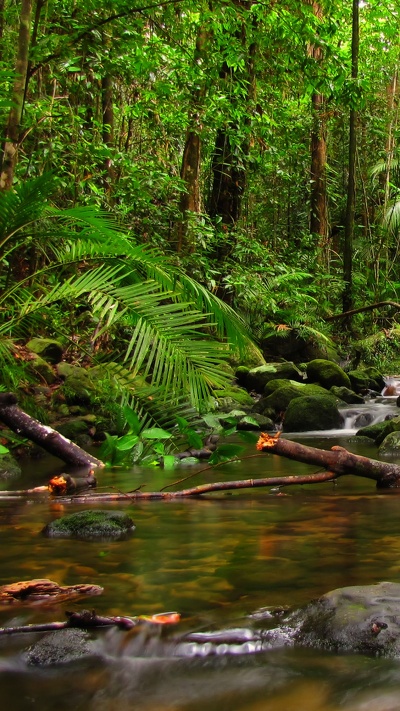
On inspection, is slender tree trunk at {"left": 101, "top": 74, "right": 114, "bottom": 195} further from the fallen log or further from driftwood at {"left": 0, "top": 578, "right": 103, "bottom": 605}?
driftwood at {"left": 0, "top": 578, "right": 103, "bottom": 605}

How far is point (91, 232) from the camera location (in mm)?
5098

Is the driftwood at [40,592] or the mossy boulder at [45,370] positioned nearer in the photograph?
the driftwood at [40,592]

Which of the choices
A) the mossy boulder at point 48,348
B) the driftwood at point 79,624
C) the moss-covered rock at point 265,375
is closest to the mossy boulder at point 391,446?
the mossy boulder at point 48,348

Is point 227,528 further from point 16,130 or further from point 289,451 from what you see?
point 16,130

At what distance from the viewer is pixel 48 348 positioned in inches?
347

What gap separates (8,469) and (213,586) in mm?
3477

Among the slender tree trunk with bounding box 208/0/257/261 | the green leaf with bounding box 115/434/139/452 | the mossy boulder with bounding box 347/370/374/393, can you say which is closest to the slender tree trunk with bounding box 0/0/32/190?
the green leaf with bounding box 115/434/139/452

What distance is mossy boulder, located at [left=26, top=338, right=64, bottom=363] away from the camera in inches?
342

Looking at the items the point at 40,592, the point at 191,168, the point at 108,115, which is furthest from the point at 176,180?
the point at 40,592

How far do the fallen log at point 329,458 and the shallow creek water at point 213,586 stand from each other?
17cm

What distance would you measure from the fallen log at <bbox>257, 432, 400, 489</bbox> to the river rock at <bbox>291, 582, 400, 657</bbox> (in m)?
1.31

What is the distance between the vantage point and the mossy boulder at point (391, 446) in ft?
20.6

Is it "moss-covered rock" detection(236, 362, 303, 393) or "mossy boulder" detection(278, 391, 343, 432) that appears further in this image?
"moss-covered rock" detection(236, 362, 303, 393)

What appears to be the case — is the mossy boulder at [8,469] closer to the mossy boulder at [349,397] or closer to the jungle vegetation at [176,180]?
the jungle vegetation at [176,180]
